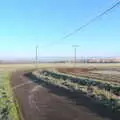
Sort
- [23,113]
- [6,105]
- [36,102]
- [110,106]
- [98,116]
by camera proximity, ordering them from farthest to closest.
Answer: [36,102], [6,105], [110,106], [23,113], [98,116]

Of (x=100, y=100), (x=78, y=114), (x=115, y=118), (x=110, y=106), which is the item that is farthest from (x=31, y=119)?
(x=100, y=100)

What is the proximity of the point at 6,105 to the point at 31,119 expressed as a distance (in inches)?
200

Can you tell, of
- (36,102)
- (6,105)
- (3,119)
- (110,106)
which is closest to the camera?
(3,119)

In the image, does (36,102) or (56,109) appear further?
(36,102)

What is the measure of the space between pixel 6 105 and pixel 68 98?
187 inches

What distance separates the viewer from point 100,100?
22.6 metres

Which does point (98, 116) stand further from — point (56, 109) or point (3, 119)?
point (3, 119)

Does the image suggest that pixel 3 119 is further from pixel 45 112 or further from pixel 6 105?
pixel 6 105

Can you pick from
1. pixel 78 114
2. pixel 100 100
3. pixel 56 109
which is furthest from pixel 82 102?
pixel 78 114

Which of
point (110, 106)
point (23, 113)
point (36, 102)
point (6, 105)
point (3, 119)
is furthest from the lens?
point (36, 102)

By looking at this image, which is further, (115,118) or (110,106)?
(110,106)

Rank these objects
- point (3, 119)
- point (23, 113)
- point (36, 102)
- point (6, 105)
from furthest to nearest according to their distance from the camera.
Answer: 1. point (36, 102)
2. point (6, 105)
3. point (23, 113)
4. point (3, 119)

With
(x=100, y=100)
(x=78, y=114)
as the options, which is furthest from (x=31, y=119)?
(x=100, y=100)

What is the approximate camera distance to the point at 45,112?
1839cm
